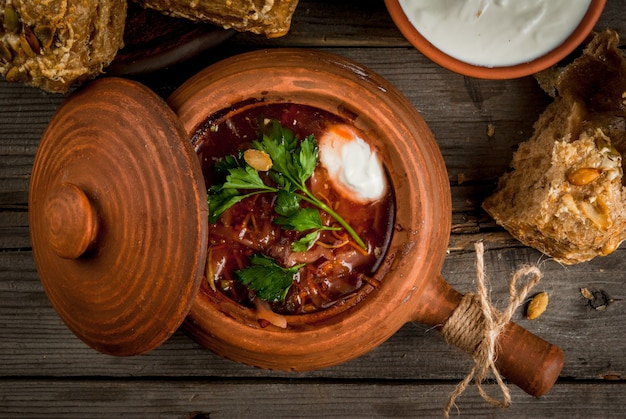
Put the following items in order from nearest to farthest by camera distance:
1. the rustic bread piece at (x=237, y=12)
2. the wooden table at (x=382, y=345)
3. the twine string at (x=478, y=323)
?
the rustic bread piece at (x=237, y=12) → the twine string at (x=478, y=323) → the wooden table at (x=382, y=345)

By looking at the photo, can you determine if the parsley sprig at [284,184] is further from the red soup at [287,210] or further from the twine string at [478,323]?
the twine string at [478,323]

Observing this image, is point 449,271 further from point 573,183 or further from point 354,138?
point 354,138

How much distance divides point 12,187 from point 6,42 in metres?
0.66

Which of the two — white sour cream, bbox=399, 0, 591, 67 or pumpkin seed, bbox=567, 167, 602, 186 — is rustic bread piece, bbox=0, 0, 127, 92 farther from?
pumpkin seed, bbox=567, 167, 602, 186

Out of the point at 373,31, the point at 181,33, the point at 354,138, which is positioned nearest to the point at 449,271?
the point at 354,138

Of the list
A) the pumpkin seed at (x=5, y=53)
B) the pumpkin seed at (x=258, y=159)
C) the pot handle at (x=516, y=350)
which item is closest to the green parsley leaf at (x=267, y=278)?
the pumpkin seed at (x=258, y=159)

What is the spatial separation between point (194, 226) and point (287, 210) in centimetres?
27

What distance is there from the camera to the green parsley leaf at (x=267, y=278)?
1.68 m

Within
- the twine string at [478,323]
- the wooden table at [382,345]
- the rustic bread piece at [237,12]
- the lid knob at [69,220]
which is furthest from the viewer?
the wooden table at [382,345]

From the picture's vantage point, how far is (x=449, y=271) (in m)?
2.11

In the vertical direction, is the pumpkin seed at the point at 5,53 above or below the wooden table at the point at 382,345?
above

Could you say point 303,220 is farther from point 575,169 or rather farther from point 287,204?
point 575,169

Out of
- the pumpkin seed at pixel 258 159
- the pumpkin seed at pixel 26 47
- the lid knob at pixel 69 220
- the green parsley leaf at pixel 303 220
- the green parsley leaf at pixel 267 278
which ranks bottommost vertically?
the green parsley leaf at pixel 267 278

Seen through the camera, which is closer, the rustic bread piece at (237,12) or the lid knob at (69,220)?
→ the lid knob at (69,220)
